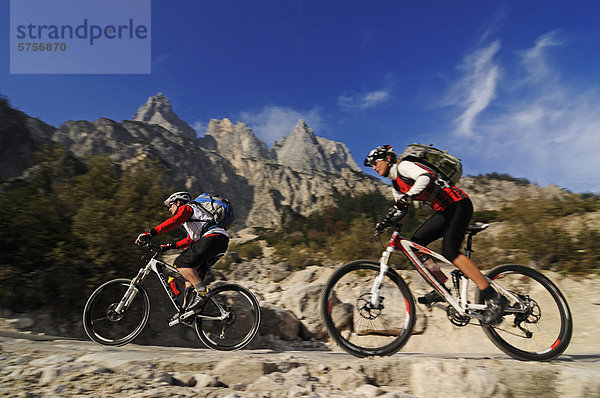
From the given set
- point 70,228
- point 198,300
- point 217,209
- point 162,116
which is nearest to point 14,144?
point 70,228

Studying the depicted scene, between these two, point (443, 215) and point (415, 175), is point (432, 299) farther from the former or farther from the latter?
point (415, 175)

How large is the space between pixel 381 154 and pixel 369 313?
5.79 feet

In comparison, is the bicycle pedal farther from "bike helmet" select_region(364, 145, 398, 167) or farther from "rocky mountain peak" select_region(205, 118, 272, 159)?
"rocky mountain peak" select_region(205, 118, 272, 159)

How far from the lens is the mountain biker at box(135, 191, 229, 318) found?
3.94 m

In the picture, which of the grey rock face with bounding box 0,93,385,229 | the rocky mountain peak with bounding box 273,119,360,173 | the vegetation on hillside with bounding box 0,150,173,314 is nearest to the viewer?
the vegetation on hillside with bounding box 0,150,173,314

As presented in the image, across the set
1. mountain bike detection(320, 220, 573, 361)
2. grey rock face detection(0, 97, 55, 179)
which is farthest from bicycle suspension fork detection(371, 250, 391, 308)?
grey rock face detection(0, 97, 55, 179)

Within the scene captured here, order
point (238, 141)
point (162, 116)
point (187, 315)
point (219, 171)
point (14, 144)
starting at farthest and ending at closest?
point (238, 141) < point (162, 116) < point (219, 171) < point (14, 144) < point (187, 315)

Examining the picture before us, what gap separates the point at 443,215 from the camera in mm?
3150

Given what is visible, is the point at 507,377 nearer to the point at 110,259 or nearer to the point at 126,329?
the point at 126,329

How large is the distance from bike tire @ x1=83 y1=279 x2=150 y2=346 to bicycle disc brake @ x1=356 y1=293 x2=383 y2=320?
117 inches

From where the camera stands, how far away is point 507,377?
7.62ft

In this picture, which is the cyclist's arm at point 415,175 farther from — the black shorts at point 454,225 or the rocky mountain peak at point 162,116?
the rocky mountain peak at point 162,116

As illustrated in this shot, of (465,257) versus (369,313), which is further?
(369,313)

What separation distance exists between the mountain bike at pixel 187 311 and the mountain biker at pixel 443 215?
237 cm
